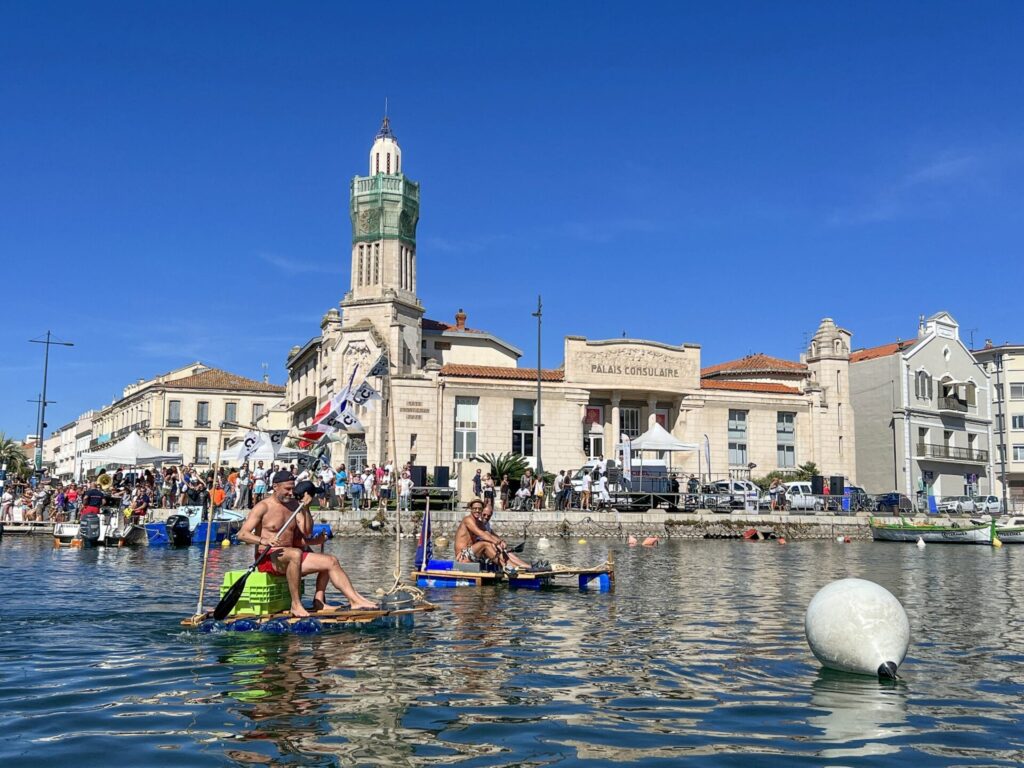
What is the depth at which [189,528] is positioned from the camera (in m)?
30.6

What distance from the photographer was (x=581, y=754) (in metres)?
6.68

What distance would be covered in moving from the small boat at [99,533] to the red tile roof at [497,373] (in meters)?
19.9

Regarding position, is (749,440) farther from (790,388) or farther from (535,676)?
(535,676)

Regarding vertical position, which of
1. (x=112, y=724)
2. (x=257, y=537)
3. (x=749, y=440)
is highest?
(x=749, y=440)

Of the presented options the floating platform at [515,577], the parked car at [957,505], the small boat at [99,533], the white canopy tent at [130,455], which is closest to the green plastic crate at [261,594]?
the floating platform at [515,577]

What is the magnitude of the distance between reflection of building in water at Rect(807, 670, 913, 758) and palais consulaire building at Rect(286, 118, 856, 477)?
36.5 meters

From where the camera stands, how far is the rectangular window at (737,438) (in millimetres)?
51875

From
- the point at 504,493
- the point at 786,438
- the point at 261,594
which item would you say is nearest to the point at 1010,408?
the point at 786,438

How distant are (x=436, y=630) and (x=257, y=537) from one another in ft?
8.44

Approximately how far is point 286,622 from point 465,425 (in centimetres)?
3665

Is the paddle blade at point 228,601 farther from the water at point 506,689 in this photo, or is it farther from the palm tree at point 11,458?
the palm tree at point 11,458

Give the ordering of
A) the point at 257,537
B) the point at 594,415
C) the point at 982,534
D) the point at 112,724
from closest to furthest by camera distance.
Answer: the point at 112,724, the point at 257,537, the point at 982,534, the point at 594,415

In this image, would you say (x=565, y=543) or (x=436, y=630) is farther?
(x=565, y=543)

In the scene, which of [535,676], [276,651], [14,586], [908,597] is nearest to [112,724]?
[276,651]
